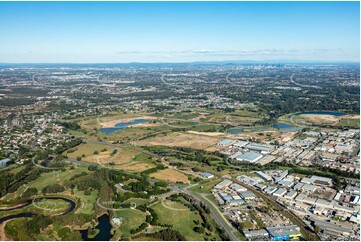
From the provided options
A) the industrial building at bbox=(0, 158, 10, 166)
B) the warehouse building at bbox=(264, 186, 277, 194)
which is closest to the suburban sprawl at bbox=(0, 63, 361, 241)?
the industrial building at bbox=(0, 158, 10, 166)

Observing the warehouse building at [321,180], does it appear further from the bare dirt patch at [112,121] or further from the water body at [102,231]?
the bare dirt patch at [112,121]

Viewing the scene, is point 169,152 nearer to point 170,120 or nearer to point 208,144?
point 208,144

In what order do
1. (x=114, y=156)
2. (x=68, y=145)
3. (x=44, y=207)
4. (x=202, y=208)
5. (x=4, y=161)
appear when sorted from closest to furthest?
(x=202, y=208) < (x=44, y=207) < (x=4, y=161) < (x=114, y=156) < (x=68, y=145)

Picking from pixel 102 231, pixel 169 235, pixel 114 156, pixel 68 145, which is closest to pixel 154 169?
pixel 114 156

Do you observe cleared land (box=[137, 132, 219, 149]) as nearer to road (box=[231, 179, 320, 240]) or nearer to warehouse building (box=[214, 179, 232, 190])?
warehouse building (box=[214, 179, 232, 190])

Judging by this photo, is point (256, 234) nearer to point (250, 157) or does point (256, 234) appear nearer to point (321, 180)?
point (321, 180)

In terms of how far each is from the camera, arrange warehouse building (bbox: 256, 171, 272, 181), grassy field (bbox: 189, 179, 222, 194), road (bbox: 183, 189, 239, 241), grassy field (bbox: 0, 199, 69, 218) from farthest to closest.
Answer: warehouse building (bbox: 256, 171, 272, 181) < grassy field (bbox: 189, 179, 222, 194) < grassy field (bbox: 0, 199, 69, 218) < road (bbox: 183, 189, 239, 241)
